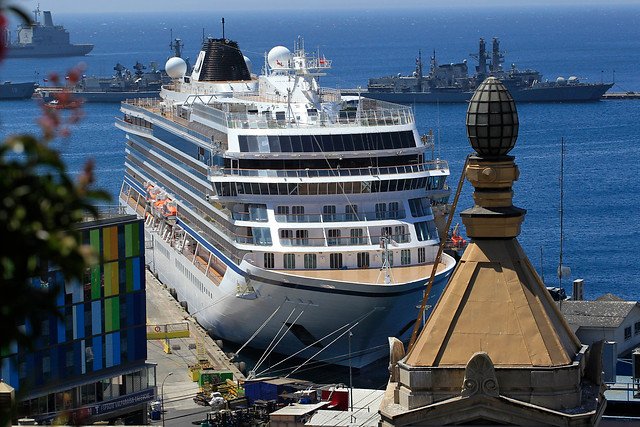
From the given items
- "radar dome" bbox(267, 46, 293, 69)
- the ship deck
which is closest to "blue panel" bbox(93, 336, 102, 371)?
the ship deck

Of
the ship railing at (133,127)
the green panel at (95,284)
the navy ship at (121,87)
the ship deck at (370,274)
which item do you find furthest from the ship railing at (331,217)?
the navy ship at (121,87)

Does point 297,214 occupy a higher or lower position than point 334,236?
higher

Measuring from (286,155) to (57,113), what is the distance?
148 feet

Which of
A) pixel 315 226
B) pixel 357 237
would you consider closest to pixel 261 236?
pixel 315 226

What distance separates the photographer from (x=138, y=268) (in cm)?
4078

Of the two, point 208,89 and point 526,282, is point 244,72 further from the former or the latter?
point 526,282

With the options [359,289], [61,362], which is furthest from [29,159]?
[359,289]

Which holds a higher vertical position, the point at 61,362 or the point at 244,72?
the point at 244,72

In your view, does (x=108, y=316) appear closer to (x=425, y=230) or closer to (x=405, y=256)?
(x=405, y=256)

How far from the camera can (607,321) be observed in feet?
132

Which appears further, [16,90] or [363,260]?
[16,90]

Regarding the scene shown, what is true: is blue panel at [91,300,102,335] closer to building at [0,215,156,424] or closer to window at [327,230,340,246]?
building at [0,215,156,424]

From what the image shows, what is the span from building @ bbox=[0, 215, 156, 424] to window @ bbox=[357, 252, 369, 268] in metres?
10.2

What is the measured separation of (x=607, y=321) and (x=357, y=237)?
11.5 metres
